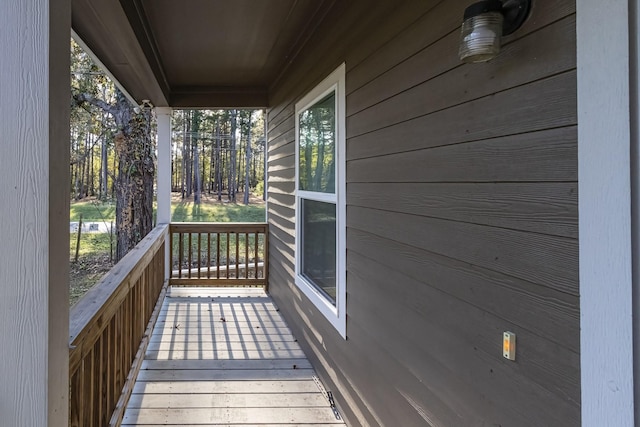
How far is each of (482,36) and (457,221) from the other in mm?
557

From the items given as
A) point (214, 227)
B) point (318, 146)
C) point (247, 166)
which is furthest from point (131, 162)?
point (247, 166)

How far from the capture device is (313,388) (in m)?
2.91

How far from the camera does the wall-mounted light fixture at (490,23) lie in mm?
1080

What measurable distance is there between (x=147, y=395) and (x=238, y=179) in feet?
49.6

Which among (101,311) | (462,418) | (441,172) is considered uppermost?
(441,172)

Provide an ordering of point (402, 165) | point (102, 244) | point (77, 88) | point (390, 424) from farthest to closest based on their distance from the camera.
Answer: point (102, 244) < point (77, 88) < point (390, 424) < point (402, 165)

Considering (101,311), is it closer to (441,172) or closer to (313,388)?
(441,172)

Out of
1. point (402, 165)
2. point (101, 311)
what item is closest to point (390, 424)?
point (402, 165)

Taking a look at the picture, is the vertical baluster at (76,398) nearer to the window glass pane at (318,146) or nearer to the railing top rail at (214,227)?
the window glass pane at (318,146)

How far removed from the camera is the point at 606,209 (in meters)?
0.81

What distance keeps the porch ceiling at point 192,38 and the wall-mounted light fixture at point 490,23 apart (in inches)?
71.3

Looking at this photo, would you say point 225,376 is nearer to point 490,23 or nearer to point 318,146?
point 318,146

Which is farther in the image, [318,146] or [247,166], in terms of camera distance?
[247,166]

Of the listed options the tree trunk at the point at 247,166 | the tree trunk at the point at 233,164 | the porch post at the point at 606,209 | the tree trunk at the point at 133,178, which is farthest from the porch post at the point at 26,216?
the tree trunk at the point at 233,164
